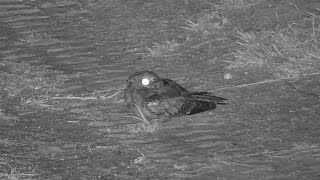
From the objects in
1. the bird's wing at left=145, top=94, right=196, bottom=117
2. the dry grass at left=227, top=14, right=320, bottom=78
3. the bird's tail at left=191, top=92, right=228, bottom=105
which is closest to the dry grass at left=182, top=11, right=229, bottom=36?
the dry grass at left=227, top=14, right=320, bottom=78

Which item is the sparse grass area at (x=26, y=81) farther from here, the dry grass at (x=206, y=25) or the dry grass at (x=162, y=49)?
the dry grass at (x=206, y=25)

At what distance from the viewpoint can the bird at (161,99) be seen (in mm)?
6898

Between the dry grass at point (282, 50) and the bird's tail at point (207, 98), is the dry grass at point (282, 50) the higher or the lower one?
the higher one

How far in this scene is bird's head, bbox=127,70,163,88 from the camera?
7.05 metres

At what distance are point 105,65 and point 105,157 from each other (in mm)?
2397

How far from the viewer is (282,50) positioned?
8453 millimetres

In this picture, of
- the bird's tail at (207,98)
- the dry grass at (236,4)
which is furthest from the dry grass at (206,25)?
the bird's tail at (207,98)

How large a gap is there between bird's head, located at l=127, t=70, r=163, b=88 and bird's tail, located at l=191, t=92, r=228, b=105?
1.17ft

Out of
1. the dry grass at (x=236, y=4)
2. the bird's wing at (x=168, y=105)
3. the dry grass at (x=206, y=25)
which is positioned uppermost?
the dry grass at (x=236, y=4)

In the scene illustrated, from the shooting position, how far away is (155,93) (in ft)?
23.1

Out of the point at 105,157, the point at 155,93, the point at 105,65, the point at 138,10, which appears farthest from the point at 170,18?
the point at 105,157

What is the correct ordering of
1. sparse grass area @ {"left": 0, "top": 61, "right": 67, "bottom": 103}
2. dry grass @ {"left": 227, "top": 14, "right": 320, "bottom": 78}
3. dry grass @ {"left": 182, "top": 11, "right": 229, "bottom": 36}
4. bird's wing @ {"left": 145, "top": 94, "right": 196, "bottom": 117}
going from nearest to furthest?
bird's wing @ {"left": 145, "top": 94, "right": 196, "bottom": 117} → sparse grass area @ {"left": 0, "top": 61, "right": 67, "bottom": 103} → dry grass @ {"left": 227, "top": 14, "right": 320, "bottom": 78} → dry grass @ {"left": 182, "top": 11, "right": 229, "bottom": 36}

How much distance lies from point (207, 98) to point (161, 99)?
45cm

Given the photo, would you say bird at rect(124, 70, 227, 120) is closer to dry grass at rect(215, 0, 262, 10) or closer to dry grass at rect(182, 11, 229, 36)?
dry grass at rect(182, 11, 229, 36)
